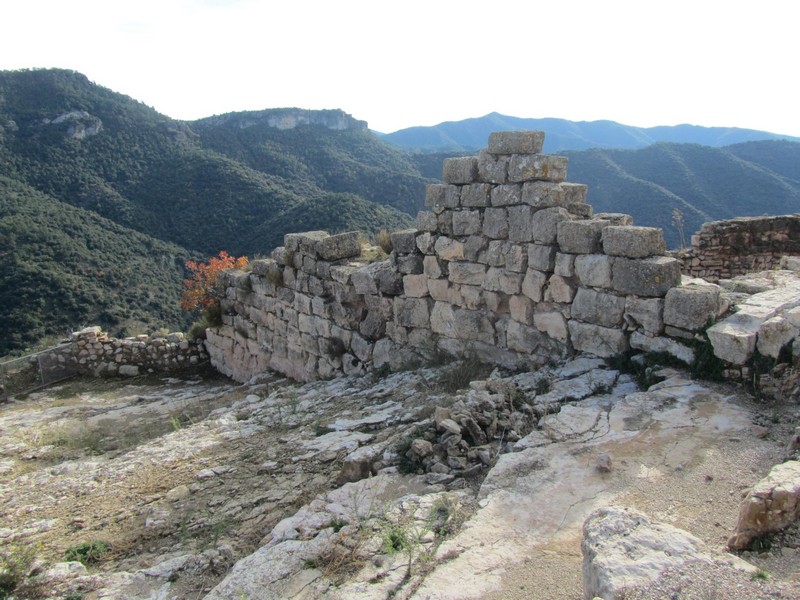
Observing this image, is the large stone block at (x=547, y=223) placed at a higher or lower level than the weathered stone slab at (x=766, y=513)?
higher

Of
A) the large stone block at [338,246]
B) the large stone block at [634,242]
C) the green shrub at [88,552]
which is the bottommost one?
the green shrub at [88,552]

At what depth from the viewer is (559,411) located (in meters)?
4.55

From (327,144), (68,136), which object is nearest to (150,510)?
(68,136)

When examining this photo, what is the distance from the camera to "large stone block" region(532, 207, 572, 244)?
5680mm

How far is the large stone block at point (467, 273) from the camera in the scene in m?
Result: 6.43

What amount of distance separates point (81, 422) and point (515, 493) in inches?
259

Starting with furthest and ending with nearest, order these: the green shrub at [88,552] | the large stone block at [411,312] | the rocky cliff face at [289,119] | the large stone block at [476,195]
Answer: the rocky cliff face at [289,119] < the large stone block at [411,312] < the large stone block at [476,195] < the green shrub at [88,552]

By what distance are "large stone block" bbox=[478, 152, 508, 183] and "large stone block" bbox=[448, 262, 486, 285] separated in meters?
0.94

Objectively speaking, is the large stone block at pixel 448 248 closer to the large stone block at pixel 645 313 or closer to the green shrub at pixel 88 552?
the large stone block at pixel 645 313

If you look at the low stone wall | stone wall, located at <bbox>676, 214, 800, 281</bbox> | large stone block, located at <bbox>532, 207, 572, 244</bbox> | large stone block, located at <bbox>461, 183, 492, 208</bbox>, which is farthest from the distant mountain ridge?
large stone block, located at <bbox>532, 207, 572, 244</bbox>

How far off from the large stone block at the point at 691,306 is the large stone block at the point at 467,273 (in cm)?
204

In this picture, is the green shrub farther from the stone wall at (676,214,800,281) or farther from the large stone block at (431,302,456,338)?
the stone wall at (676,214,800,281)

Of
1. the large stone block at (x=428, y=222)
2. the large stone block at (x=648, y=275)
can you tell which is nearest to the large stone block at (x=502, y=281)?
the large stone block at (x=428, y=222)

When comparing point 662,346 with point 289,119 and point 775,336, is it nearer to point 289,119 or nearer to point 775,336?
point 775,336
